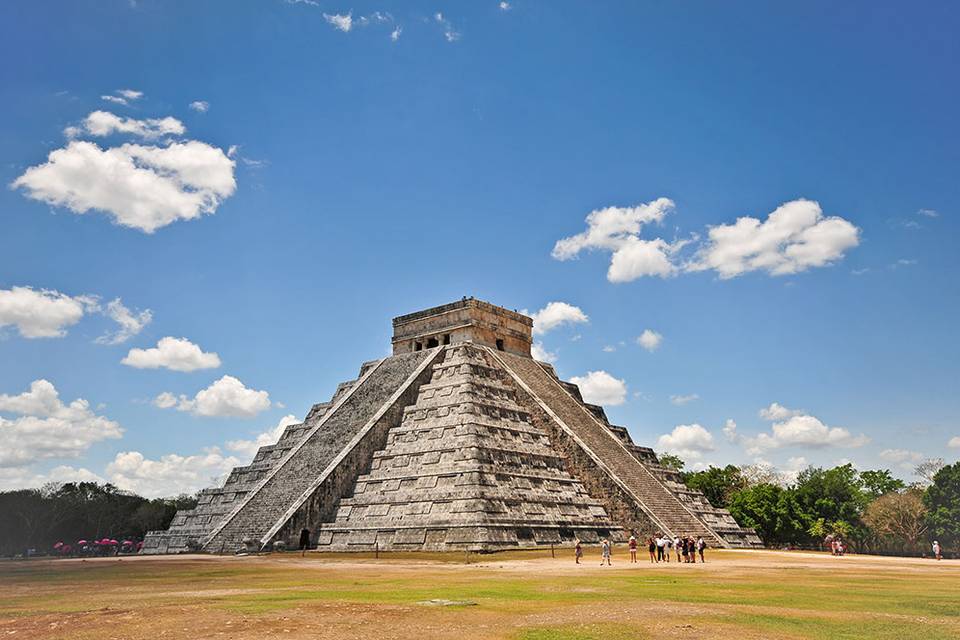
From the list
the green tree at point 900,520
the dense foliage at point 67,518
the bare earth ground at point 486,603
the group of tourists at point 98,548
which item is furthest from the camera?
the dense foliage at point 67,518

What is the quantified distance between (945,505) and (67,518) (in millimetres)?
57889

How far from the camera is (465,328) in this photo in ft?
123

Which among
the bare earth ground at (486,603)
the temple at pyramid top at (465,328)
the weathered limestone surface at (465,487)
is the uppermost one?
the temple at pyramid top at (465,328)

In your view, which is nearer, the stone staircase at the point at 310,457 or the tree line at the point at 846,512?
the stone staircase at the point at 310,457

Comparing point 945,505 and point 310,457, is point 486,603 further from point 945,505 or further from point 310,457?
point 945,505

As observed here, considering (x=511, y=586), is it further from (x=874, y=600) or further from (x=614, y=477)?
(x=614, y=477)

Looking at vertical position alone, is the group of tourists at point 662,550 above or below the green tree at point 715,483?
below

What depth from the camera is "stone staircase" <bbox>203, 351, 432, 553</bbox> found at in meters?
29.5

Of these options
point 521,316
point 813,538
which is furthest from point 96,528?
point 813,538

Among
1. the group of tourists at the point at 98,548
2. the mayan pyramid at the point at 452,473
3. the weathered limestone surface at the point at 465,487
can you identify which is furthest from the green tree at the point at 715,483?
the group of tourists at the point at 98,548

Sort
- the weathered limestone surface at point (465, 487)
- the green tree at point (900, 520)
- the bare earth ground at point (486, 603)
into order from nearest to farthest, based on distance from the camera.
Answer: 1. the bare earth ground at point (486, 603)
2. the weathered limestone surface at point (465, 487)
3. the green tree at point (900, 520)

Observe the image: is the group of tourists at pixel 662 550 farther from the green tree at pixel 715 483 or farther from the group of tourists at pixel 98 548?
the group of tourists at pixel 98 548

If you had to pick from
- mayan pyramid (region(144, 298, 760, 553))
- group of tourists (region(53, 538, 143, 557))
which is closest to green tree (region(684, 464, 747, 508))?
mayan pyramid (region(144, 298, 760, 553))

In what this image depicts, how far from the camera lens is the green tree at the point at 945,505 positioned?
42406 millimetres
